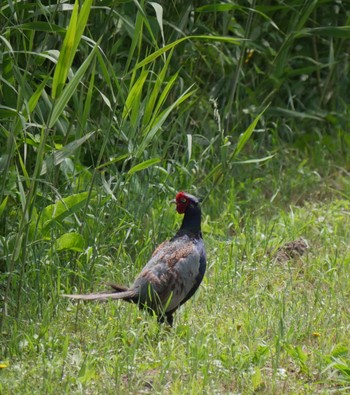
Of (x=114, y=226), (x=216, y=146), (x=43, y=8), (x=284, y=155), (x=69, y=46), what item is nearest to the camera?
(x=69, y=46)

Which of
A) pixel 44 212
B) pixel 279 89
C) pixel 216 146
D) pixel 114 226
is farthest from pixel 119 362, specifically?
pixel 279 89

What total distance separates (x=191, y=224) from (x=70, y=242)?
1.94 feet

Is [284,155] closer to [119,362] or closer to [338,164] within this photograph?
[338,164]

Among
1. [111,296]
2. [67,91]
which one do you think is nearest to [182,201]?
[111,296]

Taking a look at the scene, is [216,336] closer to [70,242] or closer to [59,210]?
[70,242]

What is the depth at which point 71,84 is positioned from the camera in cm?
436

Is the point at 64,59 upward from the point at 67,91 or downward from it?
upward

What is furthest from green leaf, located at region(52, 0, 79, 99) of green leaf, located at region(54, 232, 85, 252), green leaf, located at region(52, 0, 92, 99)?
green leaf, located at region(54, 232, 85, 252)

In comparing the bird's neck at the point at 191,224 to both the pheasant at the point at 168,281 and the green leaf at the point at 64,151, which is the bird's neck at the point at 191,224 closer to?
the pheasant at the point at 168,281

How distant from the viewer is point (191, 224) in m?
5.30

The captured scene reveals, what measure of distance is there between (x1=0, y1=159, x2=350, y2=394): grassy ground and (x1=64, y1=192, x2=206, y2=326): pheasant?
0.08 metres

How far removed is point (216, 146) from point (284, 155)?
0.87m

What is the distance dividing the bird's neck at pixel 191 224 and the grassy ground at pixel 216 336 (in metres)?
0.33

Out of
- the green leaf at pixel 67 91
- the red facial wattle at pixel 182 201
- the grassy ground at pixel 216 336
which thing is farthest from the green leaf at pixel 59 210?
the green leaf at pixel 67 91
